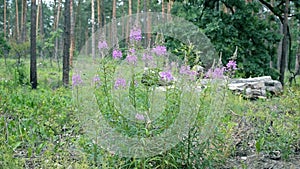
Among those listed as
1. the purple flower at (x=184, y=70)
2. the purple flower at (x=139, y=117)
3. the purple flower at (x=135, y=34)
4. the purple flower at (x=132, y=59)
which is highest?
the purple flower at (x=135, y=34)

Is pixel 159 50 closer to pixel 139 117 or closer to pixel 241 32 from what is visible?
pixel 139 117

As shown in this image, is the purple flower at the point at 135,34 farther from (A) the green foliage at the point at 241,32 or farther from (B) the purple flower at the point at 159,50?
(A) the green foliage at the point at 241,32

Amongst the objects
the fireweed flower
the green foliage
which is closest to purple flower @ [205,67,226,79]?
the fireweed flower

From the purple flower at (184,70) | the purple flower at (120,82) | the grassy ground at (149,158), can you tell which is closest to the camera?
the purple flower at (120,82)

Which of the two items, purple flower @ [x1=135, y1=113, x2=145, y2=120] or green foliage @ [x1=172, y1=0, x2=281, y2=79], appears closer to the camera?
purple flower @ [x1=135, y1=113, x2=145, y2=120]

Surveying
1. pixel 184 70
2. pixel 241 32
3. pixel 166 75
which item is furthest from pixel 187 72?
pixel 241 32

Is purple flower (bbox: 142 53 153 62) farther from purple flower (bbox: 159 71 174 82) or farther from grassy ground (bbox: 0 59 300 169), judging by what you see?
grassy ground (bbox: 0 59 300 169)

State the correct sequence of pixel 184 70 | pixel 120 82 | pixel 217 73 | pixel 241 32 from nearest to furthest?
pixel 120 82 < pixel 184 70 < pixel 217 73 < pixel 241 32

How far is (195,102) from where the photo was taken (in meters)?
2.70

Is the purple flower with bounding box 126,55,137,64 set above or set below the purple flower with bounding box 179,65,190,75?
above

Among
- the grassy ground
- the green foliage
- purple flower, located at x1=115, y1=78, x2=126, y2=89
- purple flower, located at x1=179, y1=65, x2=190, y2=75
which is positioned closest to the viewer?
purple flower, located at x1=115, y1=78, x2=126, y2=89

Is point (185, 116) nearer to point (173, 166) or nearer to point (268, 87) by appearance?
point (173, 166)

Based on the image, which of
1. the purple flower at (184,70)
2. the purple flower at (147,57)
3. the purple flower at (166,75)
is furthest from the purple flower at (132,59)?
the purple flower at (184,70)

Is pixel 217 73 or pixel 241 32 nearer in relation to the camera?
pixel 217 73
